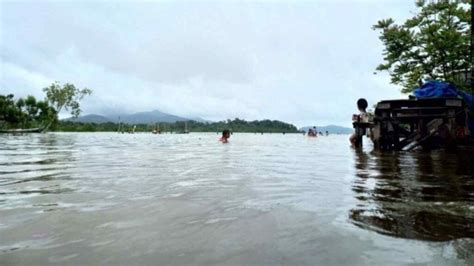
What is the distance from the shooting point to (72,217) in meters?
4.25

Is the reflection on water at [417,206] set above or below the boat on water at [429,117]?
below

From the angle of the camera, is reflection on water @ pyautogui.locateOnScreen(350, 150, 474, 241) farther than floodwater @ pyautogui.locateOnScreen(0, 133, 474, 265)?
Yes

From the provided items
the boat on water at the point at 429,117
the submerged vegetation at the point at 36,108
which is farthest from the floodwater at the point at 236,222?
the submerged vegetation at the point at 36,108

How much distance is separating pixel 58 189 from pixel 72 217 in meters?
2.23

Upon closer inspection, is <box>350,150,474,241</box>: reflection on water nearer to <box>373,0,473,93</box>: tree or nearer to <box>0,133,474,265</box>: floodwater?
<box>0,133,474,265</box>: floodwater

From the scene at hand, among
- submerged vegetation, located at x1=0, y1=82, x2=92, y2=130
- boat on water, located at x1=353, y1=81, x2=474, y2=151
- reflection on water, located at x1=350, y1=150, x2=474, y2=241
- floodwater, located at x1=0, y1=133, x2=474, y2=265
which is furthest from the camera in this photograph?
submerged vegetation, located at x1=0, y1=82, x2=92, y2=130

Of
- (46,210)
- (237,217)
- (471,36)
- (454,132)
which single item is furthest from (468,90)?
(46,210)

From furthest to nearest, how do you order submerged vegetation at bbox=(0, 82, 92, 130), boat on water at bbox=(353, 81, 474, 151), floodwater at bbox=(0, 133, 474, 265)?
submerged vegetation at bbox=(0, 82, 92, 130) < boat on water at bbox=(353, 81, 474, 151) < floodwater at bbox=(0, 133, 474, 265)

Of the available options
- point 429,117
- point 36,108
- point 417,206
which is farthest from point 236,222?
point 36,108

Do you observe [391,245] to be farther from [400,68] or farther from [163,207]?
[400,68]

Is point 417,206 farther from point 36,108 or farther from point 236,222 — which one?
point 36,108

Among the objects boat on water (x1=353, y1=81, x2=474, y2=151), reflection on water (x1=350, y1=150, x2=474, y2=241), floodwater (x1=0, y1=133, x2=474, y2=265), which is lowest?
floodwater (x1=0, y1=133, x2=474, y2=265)

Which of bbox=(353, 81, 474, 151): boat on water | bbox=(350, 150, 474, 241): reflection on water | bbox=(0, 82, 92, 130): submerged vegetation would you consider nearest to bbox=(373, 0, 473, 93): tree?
bbox=(353, 81, 474, 151): boat on water

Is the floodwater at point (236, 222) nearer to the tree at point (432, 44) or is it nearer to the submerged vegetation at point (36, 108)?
the tree at point (432, 44)
